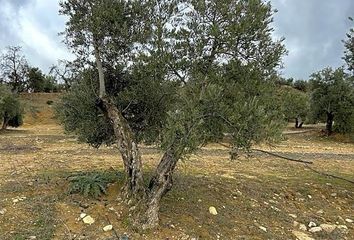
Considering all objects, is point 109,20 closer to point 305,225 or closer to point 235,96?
point 235,96

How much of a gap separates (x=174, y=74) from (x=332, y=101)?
109 ft

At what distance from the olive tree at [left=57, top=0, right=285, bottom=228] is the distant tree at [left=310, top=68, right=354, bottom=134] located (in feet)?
98.9

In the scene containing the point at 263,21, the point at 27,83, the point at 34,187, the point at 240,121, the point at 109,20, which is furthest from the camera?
the point at 27,83

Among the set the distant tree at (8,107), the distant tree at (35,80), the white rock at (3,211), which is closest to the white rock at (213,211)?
the white rock at (3,211)

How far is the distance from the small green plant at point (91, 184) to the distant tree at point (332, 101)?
3098 centimetres

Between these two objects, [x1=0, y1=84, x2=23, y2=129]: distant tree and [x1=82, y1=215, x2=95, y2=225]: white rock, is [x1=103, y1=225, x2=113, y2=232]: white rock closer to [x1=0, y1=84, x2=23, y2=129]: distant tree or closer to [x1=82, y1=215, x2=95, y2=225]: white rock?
[x1=82, y1=215, x2=95, y2=225]: white rock

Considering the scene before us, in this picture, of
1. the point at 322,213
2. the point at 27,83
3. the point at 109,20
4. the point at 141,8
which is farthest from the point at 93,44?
the point at 27,83

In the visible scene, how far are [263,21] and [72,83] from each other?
19.9 ft

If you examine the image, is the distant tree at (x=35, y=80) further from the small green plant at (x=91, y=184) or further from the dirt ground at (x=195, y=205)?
the small green plant at (x=91, y=184)

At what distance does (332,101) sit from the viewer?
39.2m

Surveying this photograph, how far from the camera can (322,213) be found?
11.8 m

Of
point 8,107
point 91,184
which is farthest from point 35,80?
point 91,184

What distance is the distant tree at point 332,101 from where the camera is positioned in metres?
38.1

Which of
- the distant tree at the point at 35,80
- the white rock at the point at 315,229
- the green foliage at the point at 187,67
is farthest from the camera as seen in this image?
the distant tree at the point at 35,80
